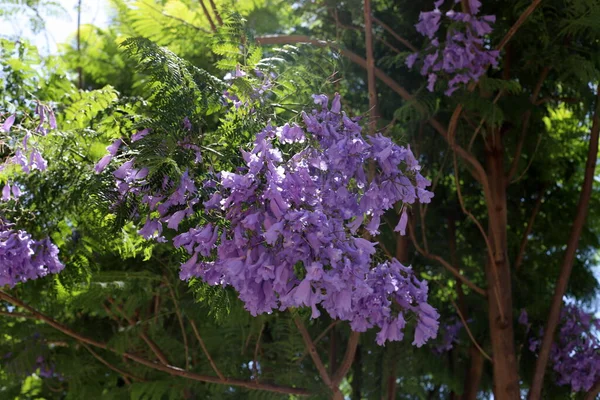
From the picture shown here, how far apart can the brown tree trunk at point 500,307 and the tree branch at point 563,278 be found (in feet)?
0.37

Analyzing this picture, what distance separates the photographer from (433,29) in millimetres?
3857

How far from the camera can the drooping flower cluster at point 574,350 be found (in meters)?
4.45

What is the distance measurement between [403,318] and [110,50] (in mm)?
3918

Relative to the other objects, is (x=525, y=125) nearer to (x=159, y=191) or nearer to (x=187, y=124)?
(x=187, y=124)

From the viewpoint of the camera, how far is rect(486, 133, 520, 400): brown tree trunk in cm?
426

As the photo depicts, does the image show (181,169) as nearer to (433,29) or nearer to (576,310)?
(433,29)

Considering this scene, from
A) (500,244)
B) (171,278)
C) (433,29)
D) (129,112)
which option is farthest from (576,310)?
(129,112)

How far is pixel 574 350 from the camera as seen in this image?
180 inches

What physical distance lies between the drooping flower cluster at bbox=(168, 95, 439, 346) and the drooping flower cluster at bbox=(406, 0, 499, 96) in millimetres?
1388

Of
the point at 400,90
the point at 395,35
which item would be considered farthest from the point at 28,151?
the point at 395,35

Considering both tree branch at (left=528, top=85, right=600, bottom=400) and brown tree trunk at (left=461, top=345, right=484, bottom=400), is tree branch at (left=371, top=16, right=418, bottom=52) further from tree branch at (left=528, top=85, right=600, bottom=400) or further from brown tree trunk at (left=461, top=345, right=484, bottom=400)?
brown tree trunk at (left=461, top=345, right=484, bottom=400)

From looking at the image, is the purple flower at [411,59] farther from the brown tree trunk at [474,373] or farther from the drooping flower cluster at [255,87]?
the brown tree trunk at [474,373]

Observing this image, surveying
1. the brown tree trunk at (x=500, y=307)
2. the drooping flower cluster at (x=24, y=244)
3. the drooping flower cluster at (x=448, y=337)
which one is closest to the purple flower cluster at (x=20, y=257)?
the drooping flower cluster at (x=24, y=244)

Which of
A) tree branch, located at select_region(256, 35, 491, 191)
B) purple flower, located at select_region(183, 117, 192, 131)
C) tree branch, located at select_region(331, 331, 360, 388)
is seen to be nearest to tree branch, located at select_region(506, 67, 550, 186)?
tree branch, located at select_region(256, 35, 491, 191)
